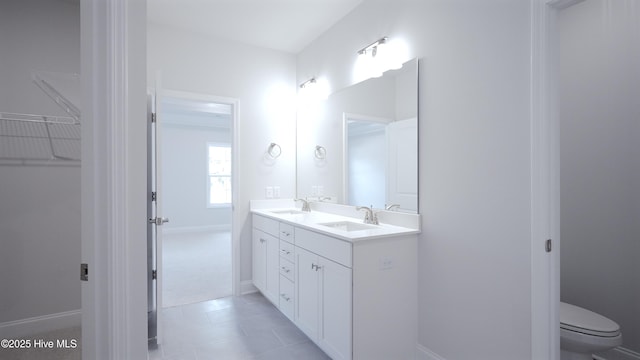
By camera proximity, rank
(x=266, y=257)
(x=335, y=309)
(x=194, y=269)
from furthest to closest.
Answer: (x=194, y=269), (x=266, y=257), (x=335, y=309)

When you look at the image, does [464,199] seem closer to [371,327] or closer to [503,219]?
[503,219]

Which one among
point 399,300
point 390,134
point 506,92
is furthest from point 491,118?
point 399,300

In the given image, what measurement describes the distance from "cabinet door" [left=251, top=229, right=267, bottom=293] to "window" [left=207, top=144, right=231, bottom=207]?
4550 mm

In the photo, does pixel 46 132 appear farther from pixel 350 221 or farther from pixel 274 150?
pixel 350 221

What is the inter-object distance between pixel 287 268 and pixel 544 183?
6.36 ft

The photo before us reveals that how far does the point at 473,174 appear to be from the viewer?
5.91 ft

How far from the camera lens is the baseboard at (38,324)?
8.05 feet

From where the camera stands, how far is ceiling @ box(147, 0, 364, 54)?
9.07 ft

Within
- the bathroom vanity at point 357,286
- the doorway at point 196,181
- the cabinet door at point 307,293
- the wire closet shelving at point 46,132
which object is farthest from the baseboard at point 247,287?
the wire closet shelving at point 46,132

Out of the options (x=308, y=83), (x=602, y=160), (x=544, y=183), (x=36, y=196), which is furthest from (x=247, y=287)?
(x=602, y=160)

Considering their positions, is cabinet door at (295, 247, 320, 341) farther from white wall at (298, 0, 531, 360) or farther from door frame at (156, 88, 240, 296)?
door frame at (156, 88, 240, 296)

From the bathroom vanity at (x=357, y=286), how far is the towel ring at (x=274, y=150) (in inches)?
52.8

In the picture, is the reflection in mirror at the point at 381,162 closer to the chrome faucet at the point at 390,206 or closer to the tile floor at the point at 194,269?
the chrome faucet at the point at 390,206

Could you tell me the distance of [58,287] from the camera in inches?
104
